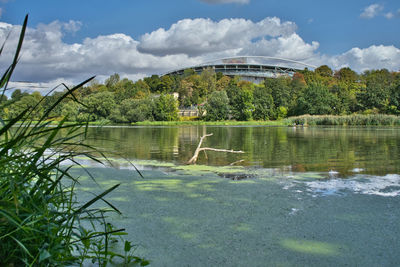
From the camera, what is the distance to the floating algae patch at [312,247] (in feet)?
9.32

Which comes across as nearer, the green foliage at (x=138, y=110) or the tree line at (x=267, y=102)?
the tree line at (x=267, y=102)

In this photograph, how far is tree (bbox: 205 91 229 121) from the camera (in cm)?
5053

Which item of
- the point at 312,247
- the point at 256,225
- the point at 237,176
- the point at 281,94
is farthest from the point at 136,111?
the point at 312,247

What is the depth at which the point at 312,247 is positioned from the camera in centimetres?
293

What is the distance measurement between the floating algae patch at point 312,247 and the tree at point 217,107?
47.6m

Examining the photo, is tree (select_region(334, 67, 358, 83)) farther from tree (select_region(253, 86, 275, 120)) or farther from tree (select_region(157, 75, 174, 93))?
tree (select_region(157, 75, 174, 93))

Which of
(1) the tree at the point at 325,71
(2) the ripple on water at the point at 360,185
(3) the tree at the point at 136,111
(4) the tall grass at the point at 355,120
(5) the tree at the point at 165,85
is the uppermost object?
(1) the tree at the point at 325,71

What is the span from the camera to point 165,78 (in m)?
79.1

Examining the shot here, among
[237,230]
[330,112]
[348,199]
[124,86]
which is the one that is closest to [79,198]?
[237,230]

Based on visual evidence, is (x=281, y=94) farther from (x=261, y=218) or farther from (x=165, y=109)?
(x=261, y=218)

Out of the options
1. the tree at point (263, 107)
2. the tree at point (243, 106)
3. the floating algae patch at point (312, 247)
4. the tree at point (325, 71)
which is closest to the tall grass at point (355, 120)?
the tree at point (243, 106)

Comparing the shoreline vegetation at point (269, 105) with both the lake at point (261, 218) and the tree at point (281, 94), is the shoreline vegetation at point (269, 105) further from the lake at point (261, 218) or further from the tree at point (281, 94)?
the lake at point (261, 218)

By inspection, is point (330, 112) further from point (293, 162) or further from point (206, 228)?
point (206, 228)

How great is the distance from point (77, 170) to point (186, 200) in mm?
3710
